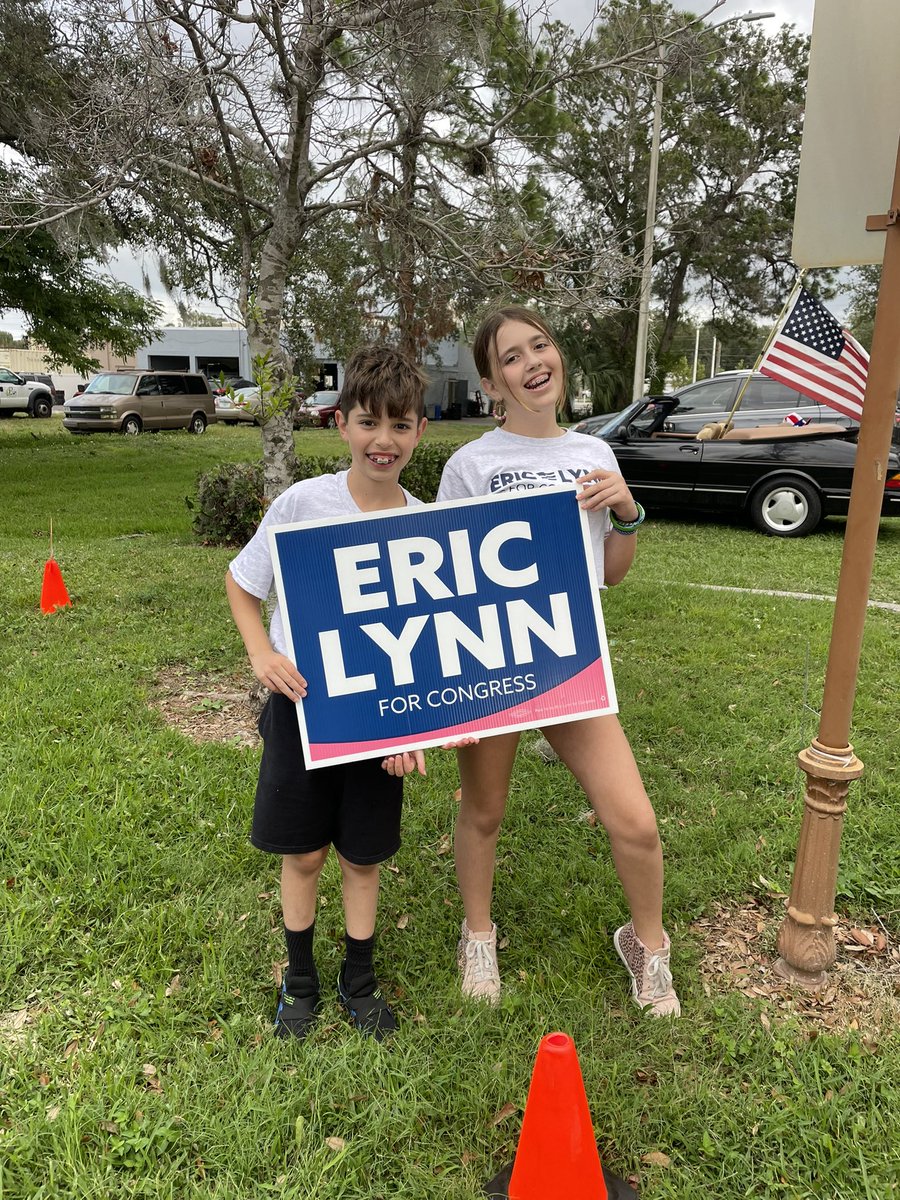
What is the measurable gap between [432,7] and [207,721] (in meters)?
4.27

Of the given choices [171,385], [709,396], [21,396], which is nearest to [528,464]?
[709,396]

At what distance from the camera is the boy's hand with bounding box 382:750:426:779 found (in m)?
2.04

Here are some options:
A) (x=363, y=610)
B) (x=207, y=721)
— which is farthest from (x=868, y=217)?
(x=207, y=721)

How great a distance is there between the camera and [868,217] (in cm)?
230

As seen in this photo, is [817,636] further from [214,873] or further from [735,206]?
[735,206]

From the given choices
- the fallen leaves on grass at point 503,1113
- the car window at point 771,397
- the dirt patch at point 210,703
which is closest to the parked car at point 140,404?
the car window at point 771,397

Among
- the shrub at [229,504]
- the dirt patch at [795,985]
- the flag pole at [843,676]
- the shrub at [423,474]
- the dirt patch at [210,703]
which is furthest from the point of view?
the shrub at [423,474]

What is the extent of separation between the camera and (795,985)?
251 centimetres

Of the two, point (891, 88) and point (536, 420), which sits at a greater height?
point (891, 88)

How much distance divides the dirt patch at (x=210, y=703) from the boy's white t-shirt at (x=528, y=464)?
237 cm

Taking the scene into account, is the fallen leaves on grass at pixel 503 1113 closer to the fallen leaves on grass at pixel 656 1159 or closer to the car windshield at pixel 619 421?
the fallen leaves on grass at pixel 656 1159

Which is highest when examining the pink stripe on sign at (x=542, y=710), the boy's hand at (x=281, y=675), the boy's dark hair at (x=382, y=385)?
the boy's dark hair at (x=382, y=385)

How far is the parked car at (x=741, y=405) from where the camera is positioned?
958cm

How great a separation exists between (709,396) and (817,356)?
25.9 feet
